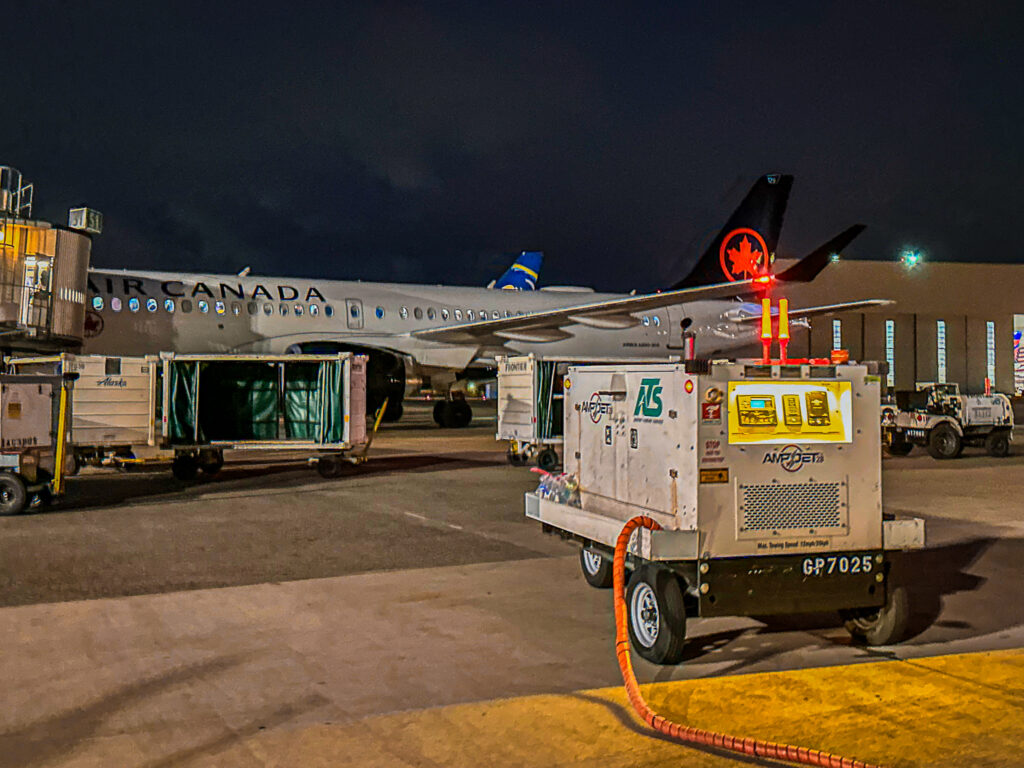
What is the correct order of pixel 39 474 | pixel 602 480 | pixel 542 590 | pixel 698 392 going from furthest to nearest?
pixel 39 474, pixel 542 590, pixel 602 480, pixel 698 392

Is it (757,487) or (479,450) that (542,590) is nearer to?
(757,487)

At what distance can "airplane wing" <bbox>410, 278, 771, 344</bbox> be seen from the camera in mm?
23672

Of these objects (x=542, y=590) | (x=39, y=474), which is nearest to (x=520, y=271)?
(x=39, y=474)

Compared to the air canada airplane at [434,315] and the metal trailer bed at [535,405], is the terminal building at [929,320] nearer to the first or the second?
the air canada airplane at [434,315]

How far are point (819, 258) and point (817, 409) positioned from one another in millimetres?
17037

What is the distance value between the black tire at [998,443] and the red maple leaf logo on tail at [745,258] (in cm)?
1112

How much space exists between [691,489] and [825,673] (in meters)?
1.36

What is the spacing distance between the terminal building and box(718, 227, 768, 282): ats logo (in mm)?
28081

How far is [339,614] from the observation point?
6.86 meters

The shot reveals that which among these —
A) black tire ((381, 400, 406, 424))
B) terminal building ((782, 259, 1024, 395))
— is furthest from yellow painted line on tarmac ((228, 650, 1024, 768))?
terminal building ((782, 259, 1024, 395))

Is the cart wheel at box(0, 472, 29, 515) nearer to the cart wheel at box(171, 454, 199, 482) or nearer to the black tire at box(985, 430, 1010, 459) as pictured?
the cart wheel at box(171, 454, 199, 482)

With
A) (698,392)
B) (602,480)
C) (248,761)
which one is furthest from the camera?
(602,480)

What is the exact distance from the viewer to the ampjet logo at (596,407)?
21.9 feet

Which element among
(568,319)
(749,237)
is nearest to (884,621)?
(568,319)
